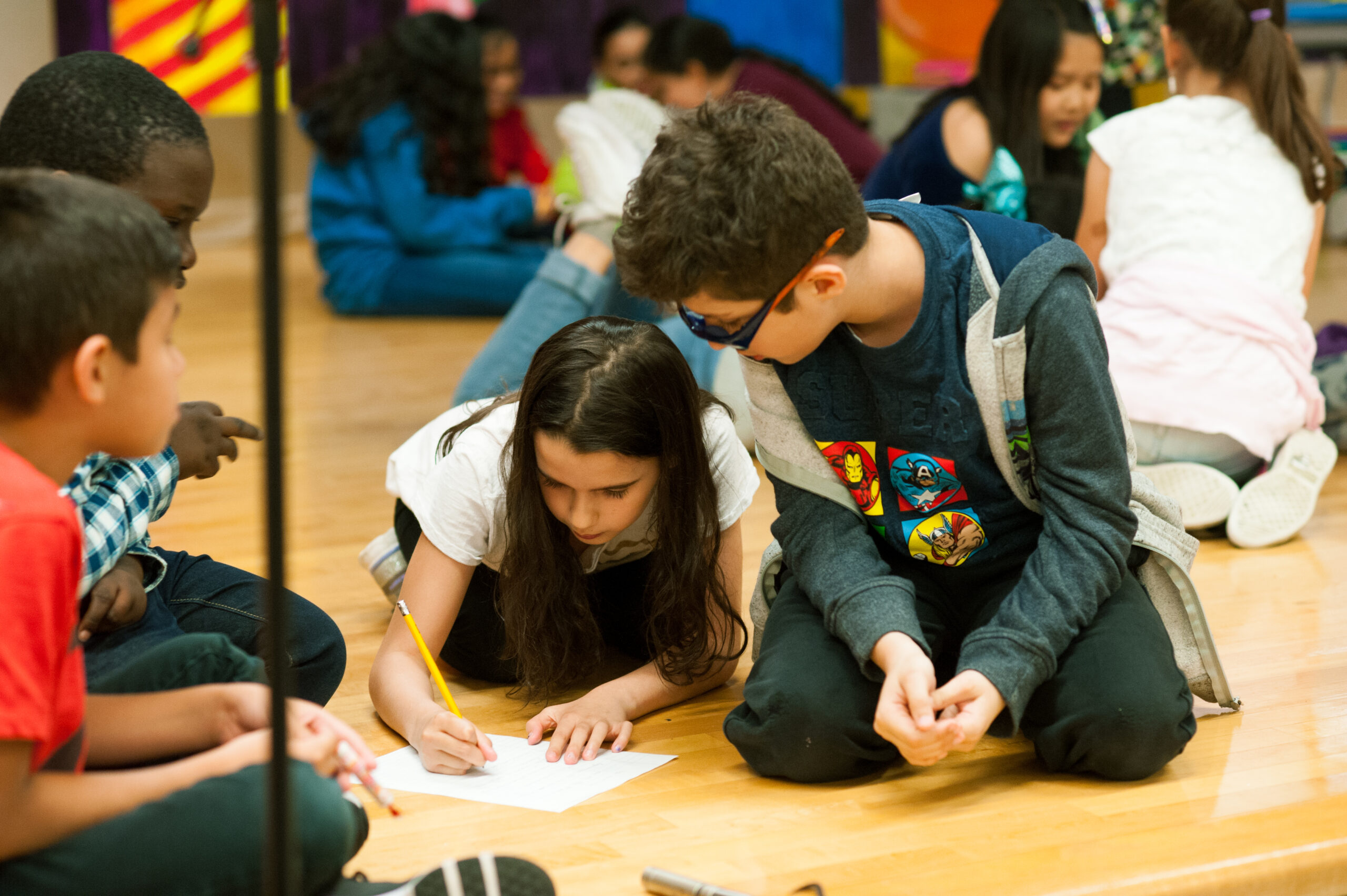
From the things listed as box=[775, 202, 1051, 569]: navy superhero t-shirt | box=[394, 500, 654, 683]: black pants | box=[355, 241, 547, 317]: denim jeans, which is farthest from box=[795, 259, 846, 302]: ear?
box=[355, 241, 547, 317]: denim jeans

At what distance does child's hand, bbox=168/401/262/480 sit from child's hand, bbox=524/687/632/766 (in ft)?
1.37

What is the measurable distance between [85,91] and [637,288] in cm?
57

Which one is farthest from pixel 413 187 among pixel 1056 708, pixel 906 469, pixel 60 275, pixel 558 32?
pixel 60 275

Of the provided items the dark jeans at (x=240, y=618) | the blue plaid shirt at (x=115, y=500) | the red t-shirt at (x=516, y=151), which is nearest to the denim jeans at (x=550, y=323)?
the dark jeans at (x=240, y=618)

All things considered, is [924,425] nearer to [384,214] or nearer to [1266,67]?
[1266,67]

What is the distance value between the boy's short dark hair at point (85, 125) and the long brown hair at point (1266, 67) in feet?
5.31

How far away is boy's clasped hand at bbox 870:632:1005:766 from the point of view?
3.89 ft

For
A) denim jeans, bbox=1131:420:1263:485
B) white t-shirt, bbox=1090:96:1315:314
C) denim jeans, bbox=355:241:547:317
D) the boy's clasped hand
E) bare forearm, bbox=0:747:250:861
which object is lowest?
denim jeans, bbox=355:241:547:317

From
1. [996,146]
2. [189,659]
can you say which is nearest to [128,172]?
[189,659]

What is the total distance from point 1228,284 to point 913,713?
4.25 feet

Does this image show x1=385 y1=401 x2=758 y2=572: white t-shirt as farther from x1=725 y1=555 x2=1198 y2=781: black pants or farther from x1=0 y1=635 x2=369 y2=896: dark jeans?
x1=0 y1=635 x2=369 y2=896: dark jeans

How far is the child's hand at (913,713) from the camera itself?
118 centimetres

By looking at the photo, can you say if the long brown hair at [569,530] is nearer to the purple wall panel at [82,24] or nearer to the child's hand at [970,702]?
the child's hand at [970,702]

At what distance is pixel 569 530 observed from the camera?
1.52 meters
